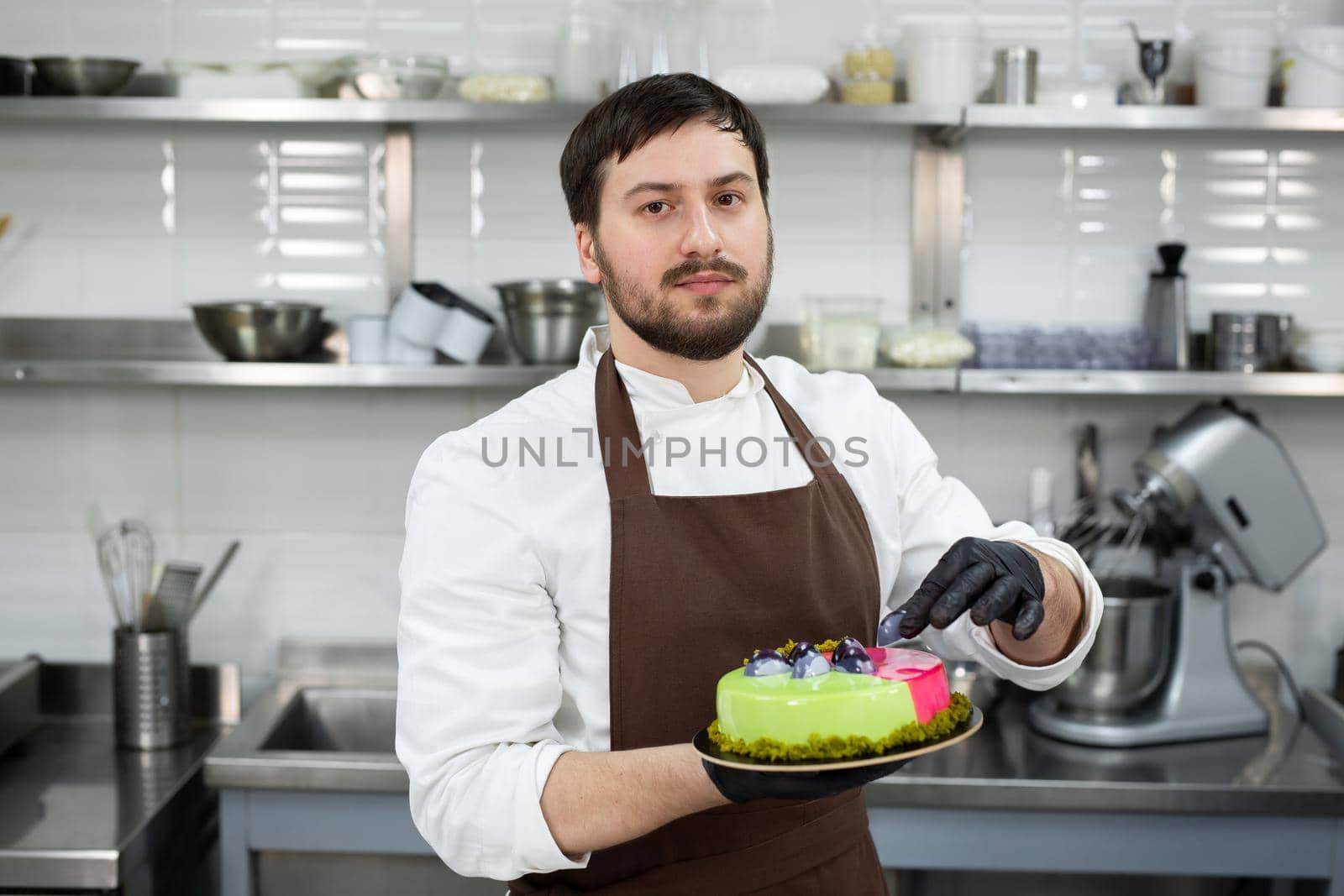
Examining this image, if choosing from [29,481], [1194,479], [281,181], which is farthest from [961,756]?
[29,481]

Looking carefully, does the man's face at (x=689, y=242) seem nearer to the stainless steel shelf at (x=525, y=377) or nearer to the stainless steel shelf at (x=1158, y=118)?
the stainless steel shelf at (x=525, y=377)

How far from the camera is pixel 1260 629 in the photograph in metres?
2.71

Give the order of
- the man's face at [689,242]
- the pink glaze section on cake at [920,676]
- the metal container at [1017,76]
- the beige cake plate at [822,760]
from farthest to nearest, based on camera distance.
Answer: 1. the metal container at [1017,76]
2. the man's face at [689,242]
3. the pink glaze section on cake at [920,676]
4. the beige cake plate at [822,760]

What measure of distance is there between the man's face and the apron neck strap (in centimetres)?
11

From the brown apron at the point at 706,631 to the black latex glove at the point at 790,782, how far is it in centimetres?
27

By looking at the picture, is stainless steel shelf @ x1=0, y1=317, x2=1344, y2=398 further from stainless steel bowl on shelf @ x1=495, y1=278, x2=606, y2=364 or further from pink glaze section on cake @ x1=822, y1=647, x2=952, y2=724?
pink glaze section on cake @ x1=822, y1=647, x2=952, y2=724

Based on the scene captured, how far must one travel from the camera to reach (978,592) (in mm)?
1256

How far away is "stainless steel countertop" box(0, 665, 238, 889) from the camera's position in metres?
2.04

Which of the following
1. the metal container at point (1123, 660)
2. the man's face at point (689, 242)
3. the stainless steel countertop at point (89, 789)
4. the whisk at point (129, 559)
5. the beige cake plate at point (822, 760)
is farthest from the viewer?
the whisk at point (129, 559)

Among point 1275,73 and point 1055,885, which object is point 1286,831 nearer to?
point 1055,885

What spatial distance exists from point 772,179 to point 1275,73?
1.06 metres

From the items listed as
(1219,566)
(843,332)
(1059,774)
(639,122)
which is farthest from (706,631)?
(1219,566)

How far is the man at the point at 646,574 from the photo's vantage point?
129cm

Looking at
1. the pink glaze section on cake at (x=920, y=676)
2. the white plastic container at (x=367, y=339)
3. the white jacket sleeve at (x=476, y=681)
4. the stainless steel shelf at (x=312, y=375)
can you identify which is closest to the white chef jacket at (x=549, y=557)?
the white jacket sleeve at (x=476, y=681)
